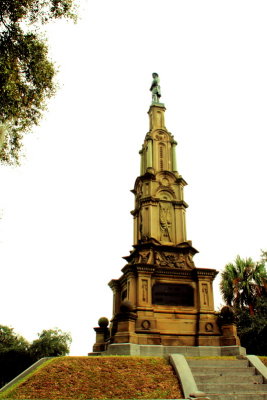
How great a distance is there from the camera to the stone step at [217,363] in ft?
42.5

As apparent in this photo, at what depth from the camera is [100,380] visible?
427 inches

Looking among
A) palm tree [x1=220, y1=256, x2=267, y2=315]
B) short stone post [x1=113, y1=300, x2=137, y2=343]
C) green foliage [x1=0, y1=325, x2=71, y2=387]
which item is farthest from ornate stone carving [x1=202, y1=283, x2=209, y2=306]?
green foliage [x1=0, y1=325, x2=71, y2=387]

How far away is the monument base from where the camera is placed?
47.0 ft

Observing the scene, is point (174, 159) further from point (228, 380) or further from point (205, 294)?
point (228, 380)

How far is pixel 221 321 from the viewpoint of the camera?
55.1ft

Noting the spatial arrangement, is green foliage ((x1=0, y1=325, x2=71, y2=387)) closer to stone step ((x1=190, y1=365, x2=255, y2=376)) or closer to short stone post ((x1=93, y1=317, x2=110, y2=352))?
short stone post ((x1=93, y1=317, x2=110, y2=352))

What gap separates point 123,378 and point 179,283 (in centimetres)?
746

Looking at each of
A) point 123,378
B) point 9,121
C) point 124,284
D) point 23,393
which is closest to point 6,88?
point 9,121

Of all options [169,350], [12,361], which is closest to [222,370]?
[169,350]

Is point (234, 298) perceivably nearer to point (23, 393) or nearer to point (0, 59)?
point (23, 393)

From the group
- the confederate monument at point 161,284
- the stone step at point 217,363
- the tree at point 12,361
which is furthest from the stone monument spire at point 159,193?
the tree at point 12,361

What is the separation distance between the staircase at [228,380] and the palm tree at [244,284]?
48.5ft

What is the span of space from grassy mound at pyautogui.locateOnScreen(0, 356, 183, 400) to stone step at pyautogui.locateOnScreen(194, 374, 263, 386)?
3.30 ft

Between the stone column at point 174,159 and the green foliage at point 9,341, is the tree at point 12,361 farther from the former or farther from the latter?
the stone column at point 174,159
